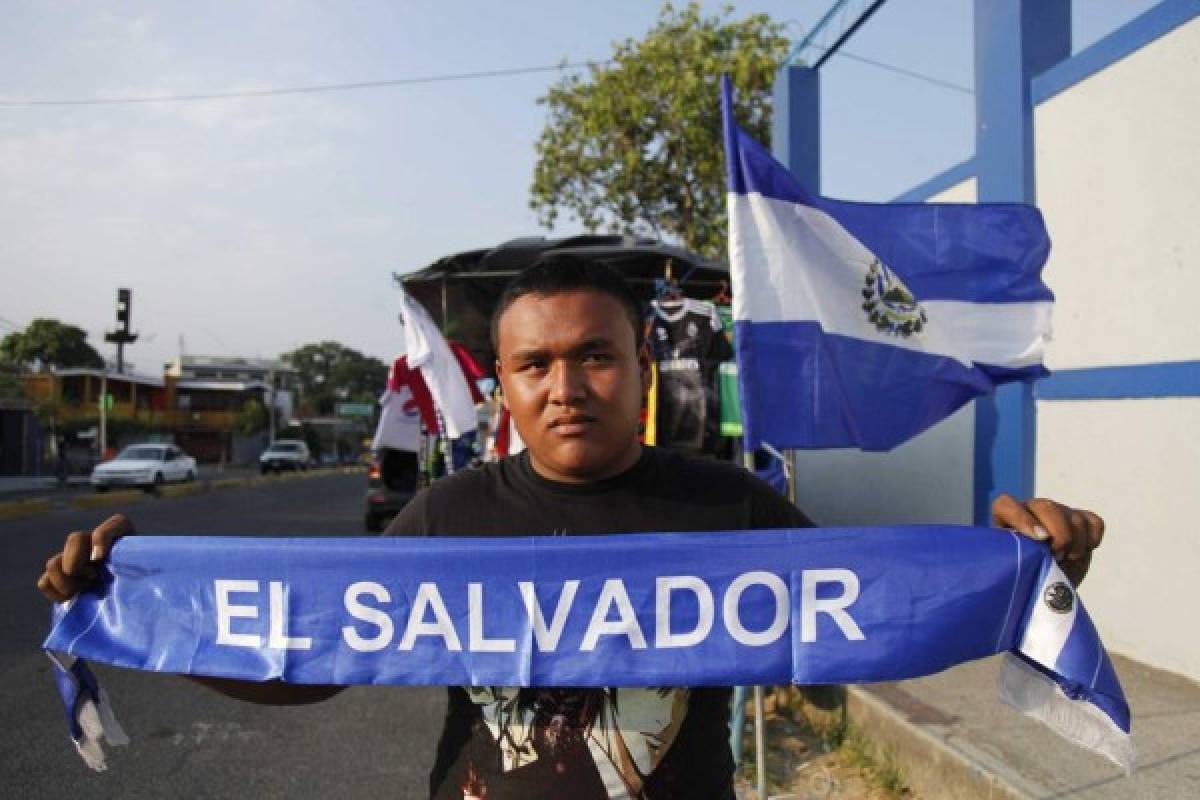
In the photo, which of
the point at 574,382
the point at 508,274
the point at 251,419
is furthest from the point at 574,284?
the point at 251,419

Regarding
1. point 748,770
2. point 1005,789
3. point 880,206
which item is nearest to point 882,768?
point 748,770

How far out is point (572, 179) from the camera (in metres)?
16.6

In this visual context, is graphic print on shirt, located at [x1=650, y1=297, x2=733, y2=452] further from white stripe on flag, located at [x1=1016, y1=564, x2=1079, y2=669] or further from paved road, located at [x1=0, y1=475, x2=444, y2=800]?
white stripe on flag, located at [x1=1016, y1=564, x2=1079, y2=669]

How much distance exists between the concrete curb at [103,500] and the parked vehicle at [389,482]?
357 inches

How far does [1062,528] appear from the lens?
5.49ft

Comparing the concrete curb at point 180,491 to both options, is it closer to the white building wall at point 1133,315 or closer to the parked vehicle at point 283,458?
the parked vehicle at point 283,458

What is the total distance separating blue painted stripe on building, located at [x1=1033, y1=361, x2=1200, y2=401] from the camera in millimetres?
4809

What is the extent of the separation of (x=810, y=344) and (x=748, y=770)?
7.21ft

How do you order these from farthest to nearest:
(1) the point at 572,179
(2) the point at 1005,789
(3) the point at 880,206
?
(1) the point at 572,179
(3) the point at 880,206
(2) the point at 1005,789

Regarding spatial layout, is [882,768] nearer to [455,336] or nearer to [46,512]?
[455,336]

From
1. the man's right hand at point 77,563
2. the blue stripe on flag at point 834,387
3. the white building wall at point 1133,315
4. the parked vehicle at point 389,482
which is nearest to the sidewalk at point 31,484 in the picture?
the parked vehicle at point 389,482

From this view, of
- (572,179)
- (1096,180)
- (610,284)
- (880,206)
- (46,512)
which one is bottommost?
(46,512)

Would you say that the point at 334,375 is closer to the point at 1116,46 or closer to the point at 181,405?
the point at 181,405

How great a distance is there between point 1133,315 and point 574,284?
15.4 feet
